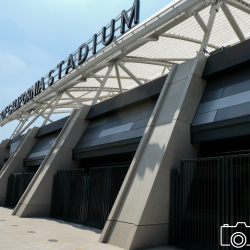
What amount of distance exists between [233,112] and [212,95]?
1.75 m

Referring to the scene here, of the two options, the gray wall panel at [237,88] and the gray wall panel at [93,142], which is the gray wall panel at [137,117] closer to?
the gray wall panel at [93,142]

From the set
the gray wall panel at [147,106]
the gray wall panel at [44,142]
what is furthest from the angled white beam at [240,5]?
the gray wall panel at [44,142]

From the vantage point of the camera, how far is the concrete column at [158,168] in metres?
9.68

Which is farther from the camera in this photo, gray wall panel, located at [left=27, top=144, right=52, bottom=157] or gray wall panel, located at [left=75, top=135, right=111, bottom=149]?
gray wall panel, located at [left=27, top=144, right=52, bottom=157]

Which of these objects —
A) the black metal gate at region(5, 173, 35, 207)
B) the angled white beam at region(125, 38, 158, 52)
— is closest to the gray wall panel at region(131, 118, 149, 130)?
the angled white beam at region(125, 38, 158, 52)

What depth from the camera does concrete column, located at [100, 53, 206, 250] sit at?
9.68m

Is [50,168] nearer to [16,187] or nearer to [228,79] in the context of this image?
[16,187]

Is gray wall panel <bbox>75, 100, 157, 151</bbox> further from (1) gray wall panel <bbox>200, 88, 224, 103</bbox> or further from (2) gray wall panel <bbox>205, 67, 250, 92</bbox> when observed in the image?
(2) gray wall panel <bbox>205, 67, 250, 92</bbox>

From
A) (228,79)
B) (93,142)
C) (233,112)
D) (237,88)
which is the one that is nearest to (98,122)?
(93,142)

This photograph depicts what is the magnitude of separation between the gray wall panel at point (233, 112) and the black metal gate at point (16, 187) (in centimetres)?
1528

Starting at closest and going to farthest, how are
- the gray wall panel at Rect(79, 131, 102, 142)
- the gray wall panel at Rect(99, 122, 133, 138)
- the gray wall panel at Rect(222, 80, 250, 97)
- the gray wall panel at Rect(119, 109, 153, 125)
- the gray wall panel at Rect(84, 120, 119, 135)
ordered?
the gray wall panel at Rect(222, 80, 250, 97), the gray wall panel at Rect(119, 109, 153, 125), the gray wall panel at Rect(99, 122, 133, 138), the gray wall panel at Rect(84, 120, 119, 135), the gray wall panel at Rect(79, 131, 102, 142)

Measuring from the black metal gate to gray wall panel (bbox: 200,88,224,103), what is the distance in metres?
14.5

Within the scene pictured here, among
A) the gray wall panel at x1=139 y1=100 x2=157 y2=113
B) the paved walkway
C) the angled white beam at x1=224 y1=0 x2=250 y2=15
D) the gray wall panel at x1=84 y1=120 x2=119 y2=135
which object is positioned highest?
the angled white beam at x1=224 y1=0 x2=250 y2=15

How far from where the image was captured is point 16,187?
930 inches
